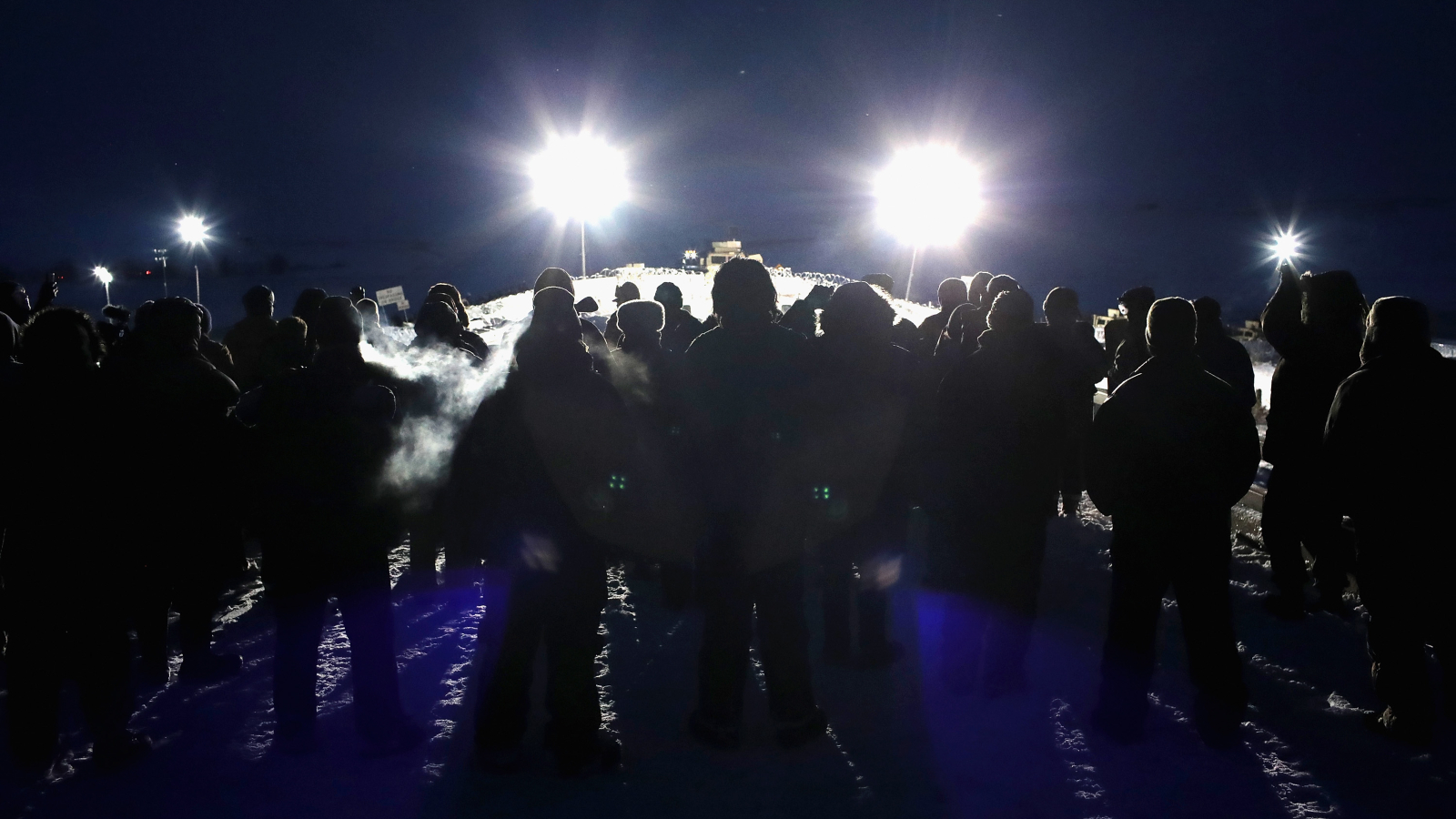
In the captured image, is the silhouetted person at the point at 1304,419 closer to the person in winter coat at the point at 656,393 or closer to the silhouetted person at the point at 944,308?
the silhouetted person at the point at 944,308

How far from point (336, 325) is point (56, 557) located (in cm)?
161

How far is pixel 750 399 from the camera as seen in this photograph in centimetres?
371

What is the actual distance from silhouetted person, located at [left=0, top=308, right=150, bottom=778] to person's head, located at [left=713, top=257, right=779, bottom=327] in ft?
9.64

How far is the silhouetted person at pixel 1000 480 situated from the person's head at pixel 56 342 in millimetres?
4227

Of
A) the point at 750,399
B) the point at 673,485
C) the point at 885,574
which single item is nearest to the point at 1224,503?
the point at 885,574

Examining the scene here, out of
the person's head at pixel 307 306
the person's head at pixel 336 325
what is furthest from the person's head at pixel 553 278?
the person's head at pixel 336 325

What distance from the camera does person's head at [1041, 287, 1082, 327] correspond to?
628cm

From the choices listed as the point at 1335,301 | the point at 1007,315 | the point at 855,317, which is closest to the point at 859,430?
the point at 855,317

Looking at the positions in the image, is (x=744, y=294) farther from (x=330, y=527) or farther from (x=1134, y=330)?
(x=1134, y=330)

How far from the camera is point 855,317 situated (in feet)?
13.4

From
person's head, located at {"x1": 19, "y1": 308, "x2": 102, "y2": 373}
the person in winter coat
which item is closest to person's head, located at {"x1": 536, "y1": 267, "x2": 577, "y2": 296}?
the person in winter coat

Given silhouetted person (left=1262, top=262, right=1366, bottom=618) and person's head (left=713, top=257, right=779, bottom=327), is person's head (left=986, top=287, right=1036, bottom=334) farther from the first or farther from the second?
silhouetted person (left=1262, top=262, right=1366, bottom=618)

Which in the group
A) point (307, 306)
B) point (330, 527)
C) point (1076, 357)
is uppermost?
point (307, 306)

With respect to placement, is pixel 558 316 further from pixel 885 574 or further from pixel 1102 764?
pixel 1102 764
